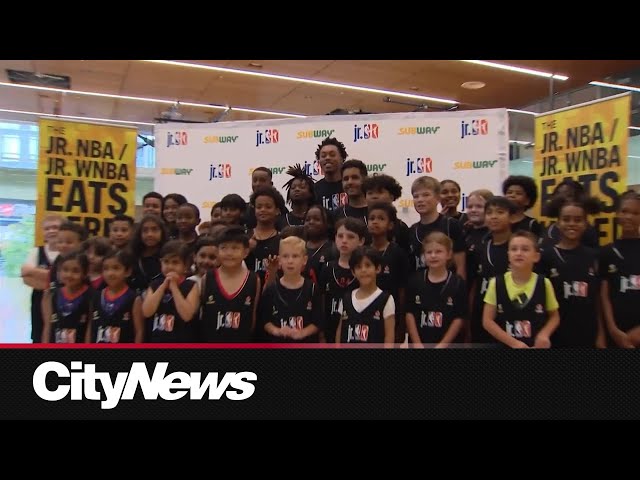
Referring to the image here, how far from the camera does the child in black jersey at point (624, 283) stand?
2.12 m

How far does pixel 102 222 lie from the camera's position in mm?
2918

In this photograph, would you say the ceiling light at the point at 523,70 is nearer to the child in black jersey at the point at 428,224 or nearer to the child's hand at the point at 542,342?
the child in black jersey at the point at 428,224

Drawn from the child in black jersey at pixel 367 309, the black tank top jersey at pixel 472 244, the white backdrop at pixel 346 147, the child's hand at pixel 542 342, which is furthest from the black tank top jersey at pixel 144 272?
the child's hand at pixel 542 342

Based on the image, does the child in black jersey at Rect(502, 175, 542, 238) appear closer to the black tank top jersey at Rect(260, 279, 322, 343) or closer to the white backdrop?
the white backdrop

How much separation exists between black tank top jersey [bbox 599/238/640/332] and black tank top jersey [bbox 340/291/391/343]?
2.77 ft

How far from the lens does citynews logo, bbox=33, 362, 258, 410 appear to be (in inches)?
82.1

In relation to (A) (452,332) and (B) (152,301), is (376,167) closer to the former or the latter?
(A) (452,332)

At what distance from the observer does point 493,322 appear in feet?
7.02

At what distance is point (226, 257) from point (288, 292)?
0.28 meters

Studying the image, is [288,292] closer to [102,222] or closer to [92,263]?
[92,263]

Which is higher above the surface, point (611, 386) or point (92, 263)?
point (92, 263)

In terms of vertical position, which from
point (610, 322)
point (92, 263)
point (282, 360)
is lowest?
point (282, 360)

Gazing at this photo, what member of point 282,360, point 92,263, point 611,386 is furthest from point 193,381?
point 611,386

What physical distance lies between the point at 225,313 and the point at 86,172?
1.27 m
